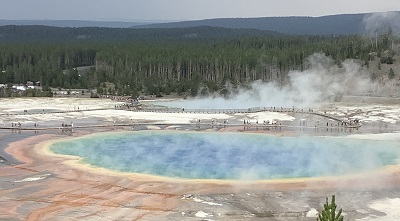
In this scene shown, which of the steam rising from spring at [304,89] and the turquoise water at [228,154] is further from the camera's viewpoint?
the steam rising from spring at [304,89]

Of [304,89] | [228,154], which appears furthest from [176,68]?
[228,154]

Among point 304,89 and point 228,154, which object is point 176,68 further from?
point 228,154

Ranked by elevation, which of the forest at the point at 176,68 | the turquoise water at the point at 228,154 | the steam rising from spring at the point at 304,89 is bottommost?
the turquoise water at the point at 228,154

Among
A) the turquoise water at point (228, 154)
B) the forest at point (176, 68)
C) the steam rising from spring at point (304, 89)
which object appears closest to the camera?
the turquoise water at point (228, 154)

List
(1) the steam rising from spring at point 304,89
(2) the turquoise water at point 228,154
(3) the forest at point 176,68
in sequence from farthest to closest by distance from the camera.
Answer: (3) the forest at point 176,68 < (1) the steam rising from spring at point 304,89 < (2) the turquoise water at point 228,154

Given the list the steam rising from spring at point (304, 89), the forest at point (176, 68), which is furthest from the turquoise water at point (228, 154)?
the forest at point (176, 68)

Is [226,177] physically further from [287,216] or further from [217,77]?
[217,77]

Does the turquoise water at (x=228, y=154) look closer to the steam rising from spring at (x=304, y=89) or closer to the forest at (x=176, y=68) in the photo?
the steam rising from spring at (x=304, y=89)

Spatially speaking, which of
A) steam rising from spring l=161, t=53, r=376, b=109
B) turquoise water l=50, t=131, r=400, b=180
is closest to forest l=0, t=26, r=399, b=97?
steam rising from spring l=161, t=53, r=376, b=109

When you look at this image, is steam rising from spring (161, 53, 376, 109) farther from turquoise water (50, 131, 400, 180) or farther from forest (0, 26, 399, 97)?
turquoise water (50, 131, 400, 180)
